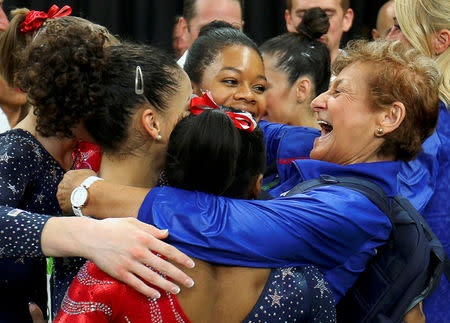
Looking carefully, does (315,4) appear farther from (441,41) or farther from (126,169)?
(126,169)

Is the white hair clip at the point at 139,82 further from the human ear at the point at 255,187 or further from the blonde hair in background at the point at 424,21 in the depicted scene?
the blonde hair in background at the point at 424,21

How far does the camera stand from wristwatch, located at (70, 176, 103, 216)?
1623 mm

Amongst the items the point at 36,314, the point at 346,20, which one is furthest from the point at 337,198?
the point at 346,20

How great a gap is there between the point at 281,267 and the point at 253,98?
0.98 metres

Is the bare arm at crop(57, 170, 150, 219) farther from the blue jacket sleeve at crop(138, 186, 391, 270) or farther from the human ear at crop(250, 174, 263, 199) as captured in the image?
the human ear at crop(250, 174, 263, 199)

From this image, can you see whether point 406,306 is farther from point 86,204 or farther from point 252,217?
point 86,204

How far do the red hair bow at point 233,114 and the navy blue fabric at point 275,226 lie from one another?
18 centimetres

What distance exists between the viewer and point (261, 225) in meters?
1.51

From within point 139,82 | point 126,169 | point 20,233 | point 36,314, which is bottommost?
point 36,314

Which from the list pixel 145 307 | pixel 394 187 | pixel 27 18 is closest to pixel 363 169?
pixel 394 187

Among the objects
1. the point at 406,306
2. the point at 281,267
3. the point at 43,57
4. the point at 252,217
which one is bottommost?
the point at 406,306

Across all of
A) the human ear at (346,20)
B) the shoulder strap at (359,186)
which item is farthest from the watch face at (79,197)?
the human ear at (346,20)

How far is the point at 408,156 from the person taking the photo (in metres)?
1.96

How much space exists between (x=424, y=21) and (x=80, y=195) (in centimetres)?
165
